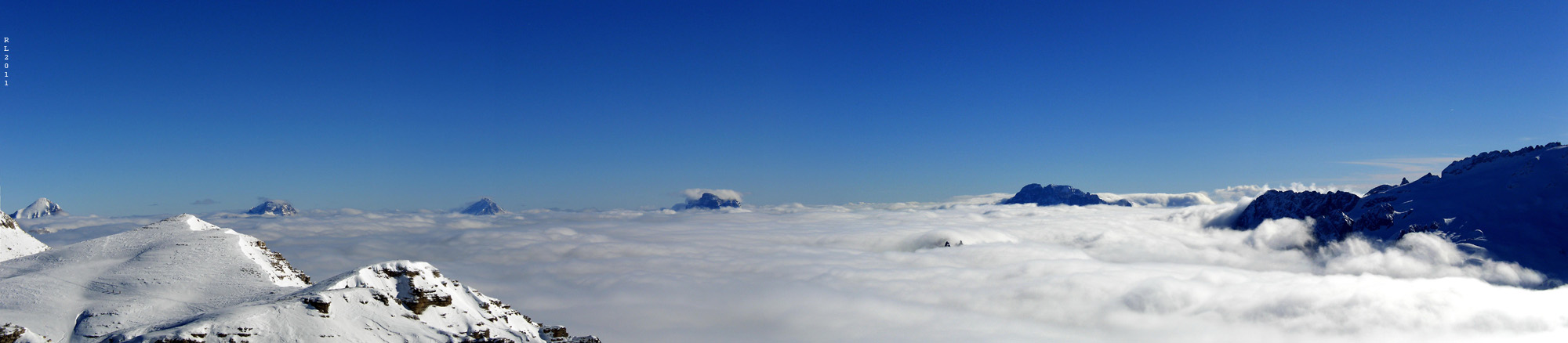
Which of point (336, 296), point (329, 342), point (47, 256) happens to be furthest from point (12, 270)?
point (329, 342)

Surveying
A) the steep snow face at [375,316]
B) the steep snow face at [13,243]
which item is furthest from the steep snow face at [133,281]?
the steep snow face at [375,316]

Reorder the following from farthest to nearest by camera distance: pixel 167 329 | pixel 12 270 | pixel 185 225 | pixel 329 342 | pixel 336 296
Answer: pixel 185 225, pixel 12 270, pixel 336 296, pixel 329 342, pixel 167 329

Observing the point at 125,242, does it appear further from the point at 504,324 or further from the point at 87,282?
the point at 504,324

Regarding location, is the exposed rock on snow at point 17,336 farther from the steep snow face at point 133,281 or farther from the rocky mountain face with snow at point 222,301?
the steep snow face at point 133,281

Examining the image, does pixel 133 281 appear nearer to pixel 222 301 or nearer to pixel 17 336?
pixel 222 301

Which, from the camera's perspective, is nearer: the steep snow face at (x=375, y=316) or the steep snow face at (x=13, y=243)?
Result: the steep snow face at (x=375, y=316)

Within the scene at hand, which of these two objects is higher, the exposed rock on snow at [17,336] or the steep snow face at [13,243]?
the steep snow face at [13,243]
